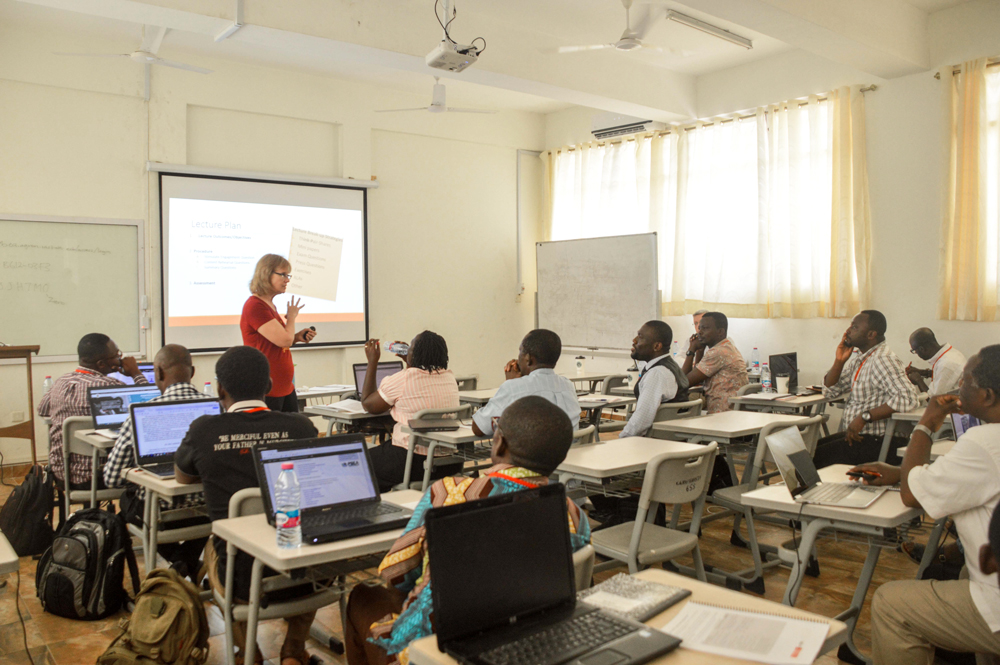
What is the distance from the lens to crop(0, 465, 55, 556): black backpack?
3.91m

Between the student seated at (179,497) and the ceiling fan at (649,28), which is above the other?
the ceiling fan at (649,28)

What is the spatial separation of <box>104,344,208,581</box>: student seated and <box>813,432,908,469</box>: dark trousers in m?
3.35

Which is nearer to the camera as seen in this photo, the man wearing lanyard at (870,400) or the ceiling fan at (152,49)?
the man wearing lanyard at (870,400)

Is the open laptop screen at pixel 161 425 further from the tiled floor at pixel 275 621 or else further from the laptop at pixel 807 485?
the laptop at pixel 807 485

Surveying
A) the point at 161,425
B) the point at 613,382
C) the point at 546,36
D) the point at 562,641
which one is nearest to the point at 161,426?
the point at 161,425

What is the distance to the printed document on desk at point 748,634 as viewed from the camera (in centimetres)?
129

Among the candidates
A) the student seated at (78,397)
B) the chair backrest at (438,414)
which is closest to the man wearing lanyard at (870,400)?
the chair backrest at (438,414)

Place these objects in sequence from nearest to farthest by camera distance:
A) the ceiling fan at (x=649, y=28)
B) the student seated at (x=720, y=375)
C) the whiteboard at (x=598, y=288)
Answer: the student seated at (x=720, y=375), the ceiling fan at (x=649, y=28), the whiteboard at (x=598, y=288)

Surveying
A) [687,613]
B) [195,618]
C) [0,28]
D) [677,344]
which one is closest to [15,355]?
[0,28]

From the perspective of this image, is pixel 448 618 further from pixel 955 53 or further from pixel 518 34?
pixel 955 53

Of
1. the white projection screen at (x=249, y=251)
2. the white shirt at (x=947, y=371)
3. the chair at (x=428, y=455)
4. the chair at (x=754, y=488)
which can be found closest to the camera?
the chair at (x=754, y=488)

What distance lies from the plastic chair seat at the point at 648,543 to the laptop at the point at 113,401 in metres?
2.37

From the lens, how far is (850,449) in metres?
4.29

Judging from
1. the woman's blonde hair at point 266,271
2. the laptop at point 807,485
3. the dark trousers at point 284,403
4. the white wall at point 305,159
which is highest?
the white wall at point 305,159
